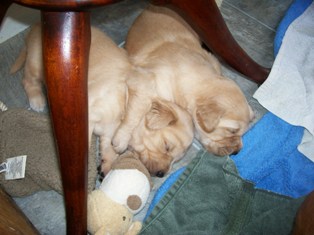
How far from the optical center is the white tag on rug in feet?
4.85

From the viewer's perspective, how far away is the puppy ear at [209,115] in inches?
61.9

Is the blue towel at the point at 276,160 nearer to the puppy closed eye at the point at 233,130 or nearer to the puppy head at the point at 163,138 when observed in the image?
the puppy closed eye at the point at 233,130

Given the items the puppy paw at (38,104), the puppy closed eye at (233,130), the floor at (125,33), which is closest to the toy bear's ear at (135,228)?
the floor at (125,33)

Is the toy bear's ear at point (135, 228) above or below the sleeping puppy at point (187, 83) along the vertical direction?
below

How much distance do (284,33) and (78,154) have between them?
140cm

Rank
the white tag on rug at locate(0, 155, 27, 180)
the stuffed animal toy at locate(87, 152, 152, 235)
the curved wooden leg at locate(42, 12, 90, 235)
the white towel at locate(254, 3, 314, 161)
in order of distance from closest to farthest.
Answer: the curved wooden leg at locate(42, 12, 90, 235)
the stuffed animal toy at locate(87, 152, 152, 235)
the white tag on rug at locate(0, 155, 27, 180)
the white towel at locate(254, 3, 314, 161)

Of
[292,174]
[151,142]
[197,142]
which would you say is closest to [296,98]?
[292,174]

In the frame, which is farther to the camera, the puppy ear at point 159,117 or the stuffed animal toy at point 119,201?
the puppy ear at point 159,117

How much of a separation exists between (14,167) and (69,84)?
637 mm

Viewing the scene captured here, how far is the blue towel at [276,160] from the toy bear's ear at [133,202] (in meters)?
0.52

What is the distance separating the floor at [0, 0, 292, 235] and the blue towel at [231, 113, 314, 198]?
14 cm

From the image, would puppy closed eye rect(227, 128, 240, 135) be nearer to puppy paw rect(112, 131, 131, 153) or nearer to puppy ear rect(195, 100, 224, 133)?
puppy ear rect(195, 100, 224, 133)

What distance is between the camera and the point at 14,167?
1501mm

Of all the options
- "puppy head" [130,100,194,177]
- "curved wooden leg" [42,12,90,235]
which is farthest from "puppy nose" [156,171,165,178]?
"curved wooden leg" [42,12,90,235]
